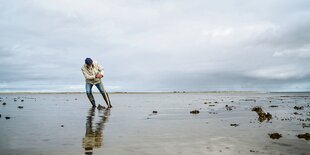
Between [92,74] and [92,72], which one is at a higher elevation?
[92,72]

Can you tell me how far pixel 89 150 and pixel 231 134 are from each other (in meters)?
4.21

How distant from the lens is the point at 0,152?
585 centimetres

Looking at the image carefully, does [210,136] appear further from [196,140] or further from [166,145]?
[166,145]

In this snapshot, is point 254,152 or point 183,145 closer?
point 254,152

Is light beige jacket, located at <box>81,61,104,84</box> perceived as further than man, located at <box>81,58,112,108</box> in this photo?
Yes

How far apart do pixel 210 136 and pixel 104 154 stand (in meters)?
3.37

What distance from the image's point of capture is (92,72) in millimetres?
20734

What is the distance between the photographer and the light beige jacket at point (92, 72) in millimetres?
20698

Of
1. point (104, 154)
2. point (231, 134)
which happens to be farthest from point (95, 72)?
point (104, 154)

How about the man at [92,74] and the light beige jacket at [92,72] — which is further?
the light beige jacket at [92,72]

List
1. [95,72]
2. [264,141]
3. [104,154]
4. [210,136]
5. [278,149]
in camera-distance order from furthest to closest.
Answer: [95,72], [210,136], [264,141], [278,149], [104,154]

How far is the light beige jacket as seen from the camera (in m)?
20.7

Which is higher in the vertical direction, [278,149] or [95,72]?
[95,72]

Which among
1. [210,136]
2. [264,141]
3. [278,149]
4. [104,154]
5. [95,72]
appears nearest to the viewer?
[104,154]
